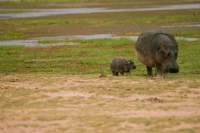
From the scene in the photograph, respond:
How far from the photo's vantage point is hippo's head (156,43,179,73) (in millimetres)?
13602

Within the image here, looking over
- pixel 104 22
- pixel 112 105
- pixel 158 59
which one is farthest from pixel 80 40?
pixel 112 105

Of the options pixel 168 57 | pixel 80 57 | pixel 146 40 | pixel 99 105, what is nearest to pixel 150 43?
pixel 146 40

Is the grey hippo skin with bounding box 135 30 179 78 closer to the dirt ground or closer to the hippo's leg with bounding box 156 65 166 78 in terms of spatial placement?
the hippo's leg with bounding box 156 65 166 78

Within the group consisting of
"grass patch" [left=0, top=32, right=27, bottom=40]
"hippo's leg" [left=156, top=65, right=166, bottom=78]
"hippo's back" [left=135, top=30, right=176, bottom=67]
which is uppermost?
"grass patch" [left=0, top=32, right=27, bottom=40]

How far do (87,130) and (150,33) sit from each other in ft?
22.6

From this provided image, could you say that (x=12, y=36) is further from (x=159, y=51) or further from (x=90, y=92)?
(x=90, y=92)

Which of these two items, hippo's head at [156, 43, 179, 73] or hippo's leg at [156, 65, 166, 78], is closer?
hippo's head at [156, 43, 179, 73]

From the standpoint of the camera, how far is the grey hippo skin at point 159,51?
13.8m

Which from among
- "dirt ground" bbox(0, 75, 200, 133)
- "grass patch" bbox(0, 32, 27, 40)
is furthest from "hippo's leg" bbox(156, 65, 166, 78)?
"grass patch" bbox(0, 32, 27, 40)

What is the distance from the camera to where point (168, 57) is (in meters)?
13.8

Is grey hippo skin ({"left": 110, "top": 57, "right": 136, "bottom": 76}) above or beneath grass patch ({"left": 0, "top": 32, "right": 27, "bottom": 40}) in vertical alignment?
beneath

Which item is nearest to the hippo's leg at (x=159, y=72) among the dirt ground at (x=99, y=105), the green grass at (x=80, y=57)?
the dirt ground at (x=99, y=105)

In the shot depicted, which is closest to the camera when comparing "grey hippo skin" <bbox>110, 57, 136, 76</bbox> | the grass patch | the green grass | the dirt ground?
the dirt ground

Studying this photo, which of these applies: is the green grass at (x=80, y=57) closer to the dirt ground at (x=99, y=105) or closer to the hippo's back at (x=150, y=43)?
the hippo's back at (x=150, y=43)
